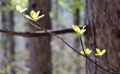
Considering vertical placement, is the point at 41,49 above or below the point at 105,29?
below

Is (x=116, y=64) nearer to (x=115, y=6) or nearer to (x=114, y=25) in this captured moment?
(x=114, y=25)

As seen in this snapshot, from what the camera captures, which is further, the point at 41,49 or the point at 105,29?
the point at 41,49

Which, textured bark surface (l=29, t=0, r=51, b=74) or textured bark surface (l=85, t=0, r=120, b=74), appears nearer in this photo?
textured bark surface (l=85, t=0, r=120, b=74)

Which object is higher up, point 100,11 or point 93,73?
point 100,11

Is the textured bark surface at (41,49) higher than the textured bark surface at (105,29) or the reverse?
the reverse

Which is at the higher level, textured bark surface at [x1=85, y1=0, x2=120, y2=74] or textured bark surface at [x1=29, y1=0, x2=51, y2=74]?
textured bark surface at [x1=85, y1=0, x2=120, y2=74]

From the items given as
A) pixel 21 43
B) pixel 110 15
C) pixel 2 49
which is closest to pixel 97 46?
pixel 110 15

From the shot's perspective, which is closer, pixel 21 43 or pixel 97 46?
pixel 97 46

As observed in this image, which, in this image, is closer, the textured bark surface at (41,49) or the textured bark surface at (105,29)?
the textured bark surface at (105,29)
